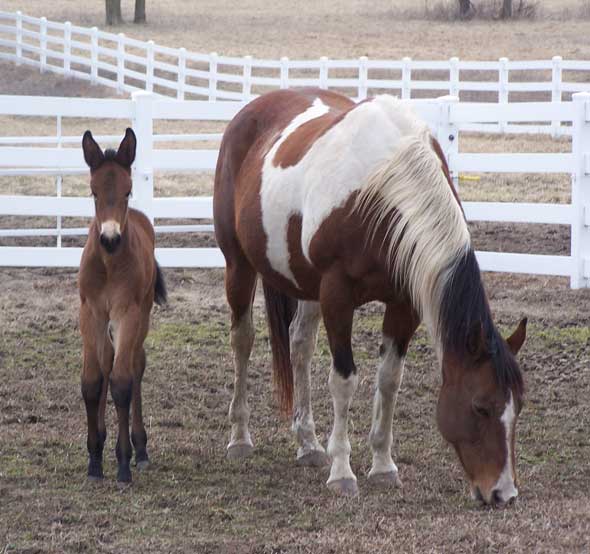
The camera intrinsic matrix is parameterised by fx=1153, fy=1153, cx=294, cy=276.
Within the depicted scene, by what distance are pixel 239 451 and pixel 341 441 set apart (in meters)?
0.80

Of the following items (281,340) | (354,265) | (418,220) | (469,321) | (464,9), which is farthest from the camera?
(464,9)

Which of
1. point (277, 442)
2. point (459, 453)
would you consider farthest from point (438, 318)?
point (277, 442)

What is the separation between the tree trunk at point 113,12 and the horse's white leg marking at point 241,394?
29604 millimetres

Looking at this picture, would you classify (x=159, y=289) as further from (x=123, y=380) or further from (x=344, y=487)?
(x=344, y=487)

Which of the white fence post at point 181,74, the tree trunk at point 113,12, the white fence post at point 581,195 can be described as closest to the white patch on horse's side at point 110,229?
the white fence post at point 581,195

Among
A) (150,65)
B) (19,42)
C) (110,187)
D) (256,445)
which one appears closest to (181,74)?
(150,65)

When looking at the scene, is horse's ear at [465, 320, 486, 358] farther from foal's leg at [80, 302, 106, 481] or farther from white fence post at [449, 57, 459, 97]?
white fence post at [449, 57, 459, 97]

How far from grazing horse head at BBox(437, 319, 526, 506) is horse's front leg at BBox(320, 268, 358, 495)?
659 millimetres

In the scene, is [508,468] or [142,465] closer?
[508,468]

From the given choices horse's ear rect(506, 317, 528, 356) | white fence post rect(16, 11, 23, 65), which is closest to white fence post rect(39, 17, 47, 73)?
white fence post rect(16, 11, 23, 65)

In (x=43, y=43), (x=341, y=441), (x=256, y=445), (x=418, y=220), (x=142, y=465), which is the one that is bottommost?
(x=43, y=43)

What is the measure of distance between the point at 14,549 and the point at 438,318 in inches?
71.6

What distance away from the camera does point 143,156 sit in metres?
9.82

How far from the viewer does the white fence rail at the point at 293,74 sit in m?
19.4
